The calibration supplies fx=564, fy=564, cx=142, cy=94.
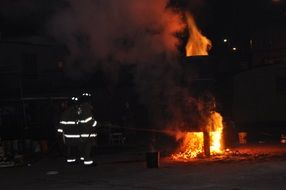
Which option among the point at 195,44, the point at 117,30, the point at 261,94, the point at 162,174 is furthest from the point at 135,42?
the point at 261,94

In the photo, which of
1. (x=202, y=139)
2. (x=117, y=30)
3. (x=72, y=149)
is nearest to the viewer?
(x=72, y=149)

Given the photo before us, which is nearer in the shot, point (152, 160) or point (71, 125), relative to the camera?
point (152, 160)

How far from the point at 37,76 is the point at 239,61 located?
57.2 feet

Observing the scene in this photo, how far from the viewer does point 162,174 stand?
1288 centimetres

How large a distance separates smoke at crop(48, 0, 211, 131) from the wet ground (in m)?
2.84

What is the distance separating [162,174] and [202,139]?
5950mm

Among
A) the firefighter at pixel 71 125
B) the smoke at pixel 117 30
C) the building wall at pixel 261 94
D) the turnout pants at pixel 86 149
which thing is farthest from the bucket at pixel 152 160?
the building wall at pixel 261 94

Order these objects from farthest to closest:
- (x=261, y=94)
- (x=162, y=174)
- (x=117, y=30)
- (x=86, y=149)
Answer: (x=261, y=94) → (x=117, y=30) → (x=86, y=149) → (x=162, y=174)

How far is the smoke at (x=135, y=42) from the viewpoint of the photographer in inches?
683

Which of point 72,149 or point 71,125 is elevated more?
point 71,125

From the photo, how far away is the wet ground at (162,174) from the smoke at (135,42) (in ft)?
9.31

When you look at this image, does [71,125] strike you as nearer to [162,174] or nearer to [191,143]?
[162,174]

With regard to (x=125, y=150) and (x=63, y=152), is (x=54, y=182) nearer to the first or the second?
(x=63, y=152)

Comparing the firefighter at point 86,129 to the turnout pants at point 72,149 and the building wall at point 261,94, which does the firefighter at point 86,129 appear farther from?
the building wall at point 261,94
